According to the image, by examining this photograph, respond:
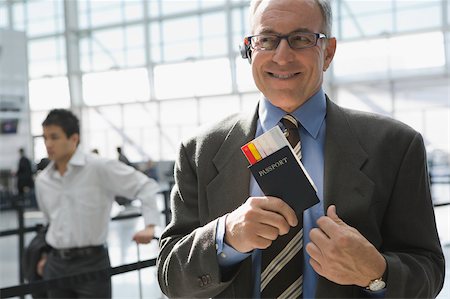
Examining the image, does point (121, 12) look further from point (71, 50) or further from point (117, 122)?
point (117, 122)

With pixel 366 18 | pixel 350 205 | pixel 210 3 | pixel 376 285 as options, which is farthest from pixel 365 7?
pixel 376 285

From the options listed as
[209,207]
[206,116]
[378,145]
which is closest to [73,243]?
[209,207]

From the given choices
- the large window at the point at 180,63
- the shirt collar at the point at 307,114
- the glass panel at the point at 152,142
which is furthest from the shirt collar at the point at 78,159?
the glass panel at the point at 152,142

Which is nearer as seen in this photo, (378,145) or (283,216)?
(283,216)

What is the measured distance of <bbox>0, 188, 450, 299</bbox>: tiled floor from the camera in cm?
507

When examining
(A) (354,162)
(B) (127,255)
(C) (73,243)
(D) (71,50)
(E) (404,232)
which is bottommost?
(B) (127,255)

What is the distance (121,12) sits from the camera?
24.9 metres

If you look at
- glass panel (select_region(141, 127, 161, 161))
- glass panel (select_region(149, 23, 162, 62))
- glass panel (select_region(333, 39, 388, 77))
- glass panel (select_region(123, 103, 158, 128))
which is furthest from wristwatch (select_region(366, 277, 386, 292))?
glass panel (select_region(141, 127, 161, 161))

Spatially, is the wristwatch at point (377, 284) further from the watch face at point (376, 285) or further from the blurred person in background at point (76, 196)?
the blurred person in background at point (76, 196)

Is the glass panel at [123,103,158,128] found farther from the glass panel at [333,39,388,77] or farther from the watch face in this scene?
the watch face

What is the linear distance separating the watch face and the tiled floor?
1.17 m

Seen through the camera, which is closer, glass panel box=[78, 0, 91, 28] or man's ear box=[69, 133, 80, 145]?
man's ear box=[69, 133, 80, 145]

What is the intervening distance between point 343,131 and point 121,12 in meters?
24.6

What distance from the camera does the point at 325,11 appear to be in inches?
57.4
